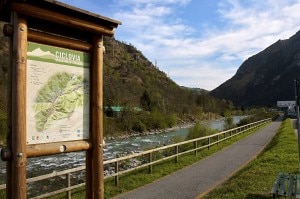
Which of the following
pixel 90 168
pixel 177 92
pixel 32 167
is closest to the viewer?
pixel 90 168

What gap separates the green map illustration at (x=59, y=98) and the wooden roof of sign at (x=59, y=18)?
0.61 m

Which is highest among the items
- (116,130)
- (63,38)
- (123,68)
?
(123,68)

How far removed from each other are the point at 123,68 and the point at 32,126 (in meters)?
159

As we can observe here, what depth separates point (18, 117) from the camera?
4.32 m

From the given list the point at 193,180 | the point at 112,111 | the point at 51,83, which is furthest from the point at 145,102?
the point at 51,83

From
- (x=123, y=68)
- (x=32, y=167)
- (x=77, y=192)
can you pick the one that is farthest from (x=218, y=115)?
(x=77, y=192)

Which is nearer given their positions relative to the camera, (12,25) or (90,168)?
(12,25)

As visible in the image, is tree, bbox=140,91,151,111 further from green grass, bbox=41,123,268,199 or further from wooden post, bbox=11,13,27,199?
wooden post, bbox=11,13,27,199

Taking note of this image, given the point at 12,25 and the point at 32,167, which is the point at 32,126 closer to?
the point at 12,25

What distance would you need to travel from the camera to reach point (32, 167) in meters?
21.1

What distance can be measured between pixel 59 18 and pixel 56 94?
96cm

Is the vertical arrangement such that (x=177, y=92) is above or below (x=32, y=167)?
above

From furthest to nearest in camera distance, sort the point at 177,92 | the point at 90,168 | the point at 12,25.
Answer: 1. the point at 177,92
2. the point at 90,168
3. the point at 12,25

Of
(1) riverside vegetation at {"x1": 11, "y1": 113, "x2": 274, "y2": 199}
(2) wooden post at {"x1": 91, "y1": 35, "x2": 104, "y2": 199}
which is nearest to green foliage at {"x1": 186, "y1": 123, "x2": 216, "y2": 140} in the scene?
(1) riverside vegetation at {"x1": 11, "y1": 113, "x2": 274, "y2": 199}
